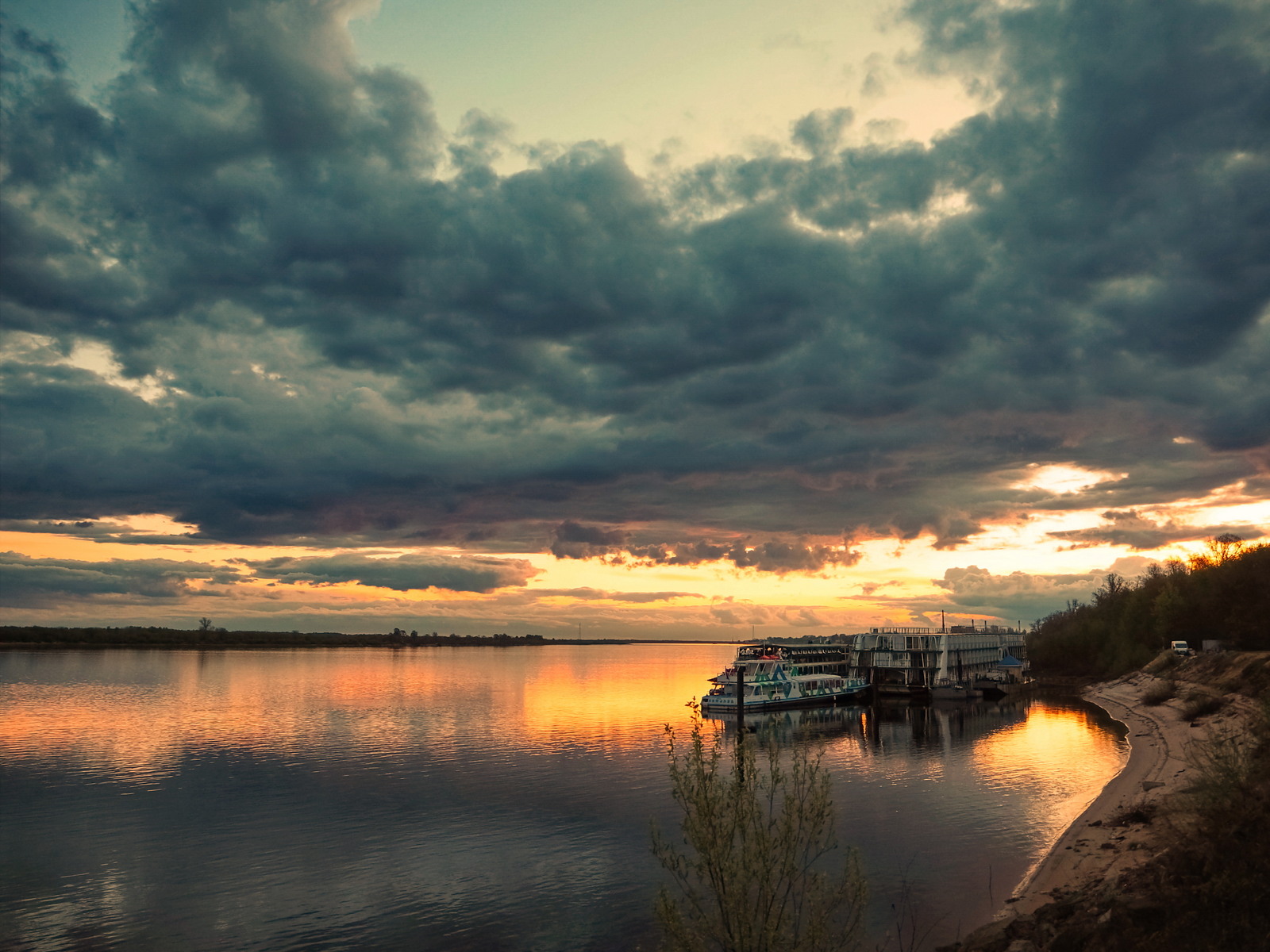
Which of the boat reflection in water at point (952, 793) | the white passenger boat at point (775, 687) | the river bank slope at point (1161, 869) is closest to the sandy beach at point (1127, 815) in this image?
Answer: the river bank slope at point (1161, 869)

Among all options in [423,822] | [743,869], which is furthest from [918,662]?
[743,869]

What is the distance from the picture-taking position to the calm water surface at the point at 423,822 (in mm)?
32969

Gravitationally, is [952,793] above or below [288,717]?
above

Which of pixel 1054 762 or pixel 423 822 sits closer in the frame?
pixel 423 822

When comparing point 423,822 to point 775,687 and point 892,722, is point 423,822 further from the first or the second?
point 775,687

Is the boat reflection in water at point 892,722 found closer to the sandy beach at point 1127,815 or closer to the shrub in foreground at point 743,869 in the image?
the sandy beach at point 1127,815

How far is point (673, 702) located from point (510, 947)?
121803 millimetres

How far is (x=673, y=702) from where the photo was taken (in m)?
149

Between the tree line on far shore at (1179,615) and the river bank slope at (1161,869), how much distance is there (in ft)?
217

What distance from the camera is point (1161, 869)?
26.5 m

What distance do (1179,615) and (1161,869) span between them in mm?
128133

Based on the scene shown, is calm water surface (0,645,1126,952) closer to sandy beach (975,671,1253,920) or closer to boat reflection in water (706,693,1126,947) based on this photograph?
boat reflection in water (706,693,1126,947)

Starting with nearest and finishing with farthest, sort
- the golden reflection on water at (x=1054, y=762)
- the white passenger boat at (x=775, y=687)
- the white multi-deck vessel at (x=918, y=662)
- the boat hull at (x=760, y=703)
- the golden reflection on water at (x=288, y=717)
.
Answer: the golden reflection on water at (x=1054, y=762) < the golden reflection on water at (x=288, y=717) < the boat hull at (x=760, y=703) < the white passenger boat at (x=775, y=687) < the white multi-deck vessel at (x=918, y=662)

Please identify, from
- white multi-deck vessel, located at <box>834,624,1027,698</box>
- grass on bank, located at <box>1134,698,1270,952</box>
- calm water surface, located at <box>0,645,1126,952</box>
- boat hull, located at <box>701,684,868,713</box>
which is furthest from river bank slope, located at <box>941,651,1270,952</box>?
white multi-deck vessel, located at <box>834,624,1027,698</box>
